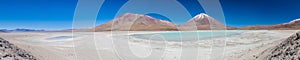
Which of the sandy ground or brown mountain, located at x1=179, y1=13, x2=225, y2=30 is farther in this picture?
brown mountain, located at x1=179, y1=13, x2=225, y2=30

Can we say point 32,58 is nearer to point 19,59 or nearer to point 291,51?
point 19,59

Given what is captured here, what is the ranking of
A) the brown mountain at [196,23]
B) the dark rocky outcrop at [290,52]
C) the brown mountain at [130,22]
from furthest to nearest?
the brown mountain at [196,23] < the brown mountain at [130,22] < the dark rocky outcrop at [290,52]

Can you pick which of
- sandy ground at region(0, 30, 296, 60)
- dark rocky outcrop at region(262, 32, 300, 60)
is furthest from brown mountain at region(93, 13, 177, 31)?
dark rocky outcrop at region(262, 32, 300, 60)

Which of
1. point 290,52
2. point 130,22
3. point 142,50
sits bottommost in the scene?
point 142,50

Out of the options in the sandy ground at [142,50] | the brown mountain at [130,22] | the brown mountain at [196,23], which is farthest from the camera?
the brown mountain at [196,23]

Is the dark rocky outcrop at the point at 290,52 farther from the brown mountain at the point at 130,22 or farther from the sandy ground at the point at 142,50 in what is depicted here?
the brown mountain at the point at 130,22

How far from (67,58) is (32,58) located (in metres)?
2.65

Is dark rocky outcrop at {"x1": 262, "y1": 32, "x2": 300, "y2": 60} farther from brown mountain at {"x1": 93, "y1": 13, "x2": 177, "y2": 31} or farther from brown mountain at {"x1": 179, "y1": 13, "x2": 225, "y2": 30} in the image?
brown mountain at {"x1": 93, "y1": 13, "x2": 177, "y2": 31}

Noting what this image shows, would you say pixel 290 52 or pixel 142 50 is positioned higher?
pixel 290 52

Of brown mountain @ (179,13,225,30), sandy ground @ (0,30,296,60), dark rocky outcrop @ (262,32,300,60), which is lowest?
sandy ground @ (0,30,296,60)

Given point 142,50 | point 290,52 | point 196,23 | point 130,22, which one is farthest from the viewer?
→ point 196,23

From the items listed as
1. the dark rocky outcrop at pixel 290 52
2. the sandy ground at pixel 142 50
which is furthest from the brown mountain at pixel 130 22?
the dark rocky outcrop at pixel 290 52

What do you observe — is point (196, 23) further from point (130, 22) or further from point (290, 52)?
point (290, 52)

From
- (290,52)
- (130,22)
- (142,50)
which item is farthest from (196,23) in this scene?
(290,52)
